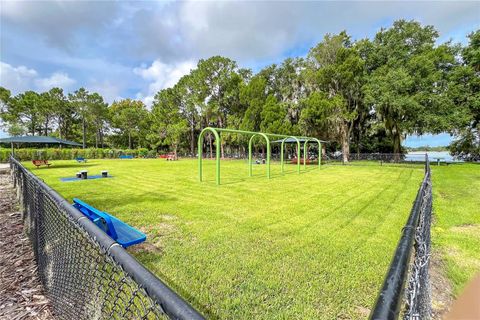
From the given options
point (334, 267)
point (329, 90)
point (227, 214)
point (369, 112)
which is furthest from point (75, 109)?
point (334, 267)

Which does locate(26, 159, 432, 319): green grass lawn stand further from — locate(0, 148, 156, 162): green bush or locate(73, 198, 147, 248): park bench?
locate(0, 148, 156, 162): green bush

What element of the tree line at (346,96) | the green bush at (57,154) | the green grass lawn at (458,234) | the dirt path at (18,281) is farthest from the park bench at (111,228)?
Result: the green bush at (57,154)

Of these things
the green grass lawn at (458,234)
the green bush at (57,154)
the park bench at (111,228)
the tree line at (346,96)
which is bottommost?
the green grass lawn at (458,234)

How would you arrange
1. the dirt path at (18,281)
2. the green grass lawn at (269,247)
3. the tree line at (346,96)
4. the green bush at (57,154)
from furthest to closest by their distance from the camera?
the green bush at (57,154)
the tree line at (346,96)
the green grass lawn at (269,247)
the dirt path at (18,281)

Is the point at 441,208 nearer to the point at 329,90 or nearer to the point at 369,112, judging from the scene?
the point at 329,90

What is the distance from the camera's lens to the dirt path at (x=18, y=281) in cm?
249

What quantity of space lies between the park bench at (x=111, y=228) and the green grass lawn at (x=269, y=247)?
282 millimetres

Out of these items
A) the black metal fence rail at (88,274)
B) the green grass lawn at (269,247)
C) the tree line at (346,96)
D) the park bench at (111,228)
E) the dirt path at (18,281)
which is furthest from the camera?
the tree line at (346,96)

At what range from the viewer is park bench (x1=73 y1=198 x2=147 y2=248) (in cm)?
348

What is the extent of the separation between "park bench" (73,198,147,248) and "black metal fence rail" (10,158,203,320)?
63cm

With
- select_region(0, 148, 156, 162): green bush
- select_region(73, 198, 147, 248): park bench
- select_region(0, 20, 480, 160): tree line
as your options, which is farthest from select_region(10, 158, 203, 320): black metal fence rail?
select_region(0, 148, 156, 162): green bush

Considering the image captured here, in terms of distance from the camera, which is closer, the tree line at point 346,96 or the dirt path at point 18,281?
the dirt path at point 18,281

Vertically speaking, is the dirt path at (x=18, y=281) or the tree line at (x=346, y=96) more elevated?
the tree line at (x=346, y=96)

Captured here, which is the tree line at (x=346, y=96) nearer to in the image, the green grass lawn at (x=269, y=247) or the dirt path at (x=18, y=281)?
the green grass lawn at (x=269, y=247)
